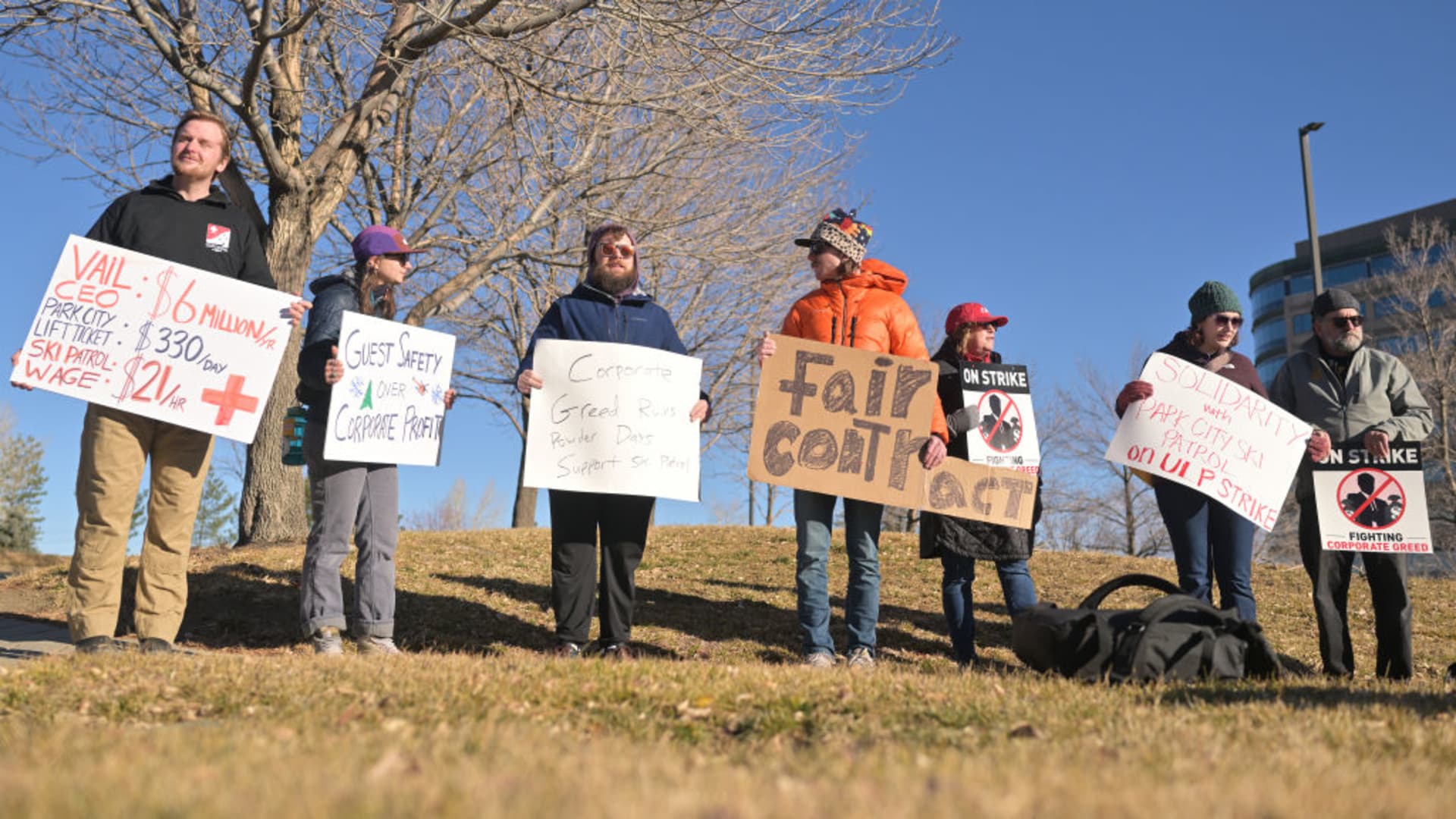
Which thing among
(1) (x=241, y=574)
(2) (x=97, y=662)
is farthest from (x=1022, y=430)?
(1) (x=241, y=574)

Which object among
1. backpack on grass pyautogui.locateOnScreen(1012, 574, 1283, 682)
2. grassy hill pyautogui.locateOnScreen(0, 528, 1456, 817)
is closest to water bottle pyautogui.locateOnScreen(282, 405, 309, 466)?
grassy hill pyautogui.locateOnScreen(0, 528, 1456, 817)

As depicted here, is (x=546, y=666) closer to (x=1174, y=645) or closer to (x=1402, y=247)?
(x=1174, y=645)

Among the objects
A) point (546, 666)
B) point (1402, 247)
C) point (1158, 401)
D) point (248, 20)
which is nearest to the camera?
point (546, 666)

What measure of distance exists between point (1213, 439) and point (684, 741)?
4371 mm

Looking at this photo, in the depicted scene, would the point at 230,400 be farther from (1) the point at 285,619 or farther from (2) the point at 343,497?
(1) the point at 285,619

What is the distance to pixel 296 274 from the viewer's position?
1130cm

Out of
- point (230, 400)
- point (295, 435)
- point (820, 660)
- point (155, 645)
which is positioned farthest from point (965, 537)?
point (155, 645)

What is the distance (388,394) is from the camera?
598 cm

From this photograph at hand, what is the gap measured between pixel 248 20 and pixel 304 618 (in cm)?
750

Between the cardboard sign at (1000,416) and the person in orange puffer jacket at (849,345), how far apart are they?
0.30m

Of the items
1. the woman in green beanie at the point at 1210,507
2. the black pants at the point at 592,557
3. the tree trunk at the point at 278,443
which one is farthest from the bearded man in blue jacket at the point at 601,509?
the tree trunk at the point at 278,443

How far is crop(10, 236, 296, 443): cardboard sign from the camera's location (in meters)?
5.33

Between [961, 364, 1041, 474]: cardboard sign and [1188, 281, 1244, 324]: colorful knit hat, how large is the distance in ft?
3.71

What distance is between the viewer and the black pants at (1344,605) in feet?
20.6
